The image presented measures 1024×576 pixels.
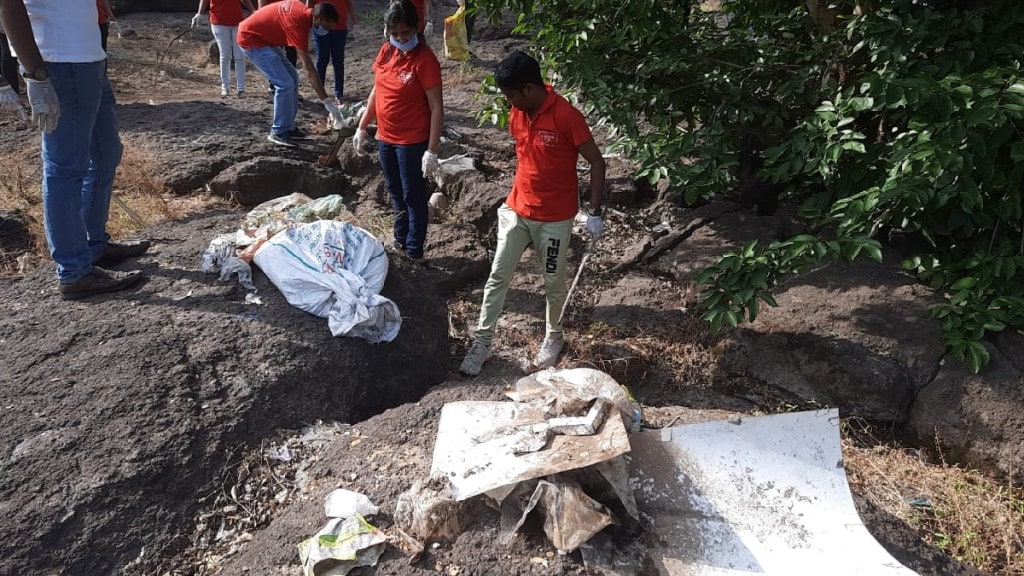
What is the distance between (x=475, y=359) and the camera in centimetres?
359

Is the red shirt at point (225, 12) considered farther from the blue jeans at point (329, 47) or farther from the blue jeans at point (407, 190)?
the blue jeans at point (407, 190)

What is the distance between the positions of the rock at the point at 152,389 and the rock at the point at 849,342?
179 centimetres

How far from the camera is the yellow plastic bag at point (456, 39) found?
9.12 m

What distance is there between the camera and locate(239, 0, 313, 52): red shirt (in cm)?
542

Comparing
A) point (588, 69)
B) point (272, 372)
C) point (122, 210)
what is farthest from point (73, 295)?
point (588, 69)

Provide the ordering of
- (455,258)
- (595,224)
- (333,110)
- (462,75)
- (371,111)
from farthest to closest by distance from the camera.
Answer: (462,75) < (333,110) < (455,258) < (371,111) < (595,224)

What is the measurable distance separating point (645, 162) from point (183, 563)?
290cm

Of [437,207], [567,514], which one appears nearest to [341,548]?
[567,514]

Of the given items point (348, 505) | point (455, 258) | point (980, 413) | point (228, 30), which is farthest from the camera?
point (228, 30)

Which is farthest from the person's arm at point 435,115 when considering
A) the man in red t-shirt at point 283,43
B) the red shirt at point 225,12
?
the red shirt at point 225,12

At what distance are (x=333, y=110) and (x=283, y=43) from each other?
689 mm

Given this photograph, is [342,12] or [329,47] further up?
[342,12]

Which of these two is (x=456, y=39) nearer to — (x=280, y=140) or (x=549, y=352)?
(x=280, y=140)

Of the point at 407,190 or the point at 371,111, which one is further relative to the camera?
the point at 371,111
